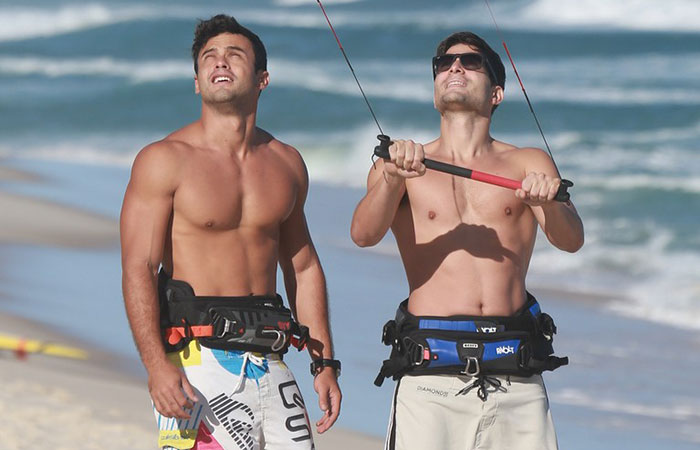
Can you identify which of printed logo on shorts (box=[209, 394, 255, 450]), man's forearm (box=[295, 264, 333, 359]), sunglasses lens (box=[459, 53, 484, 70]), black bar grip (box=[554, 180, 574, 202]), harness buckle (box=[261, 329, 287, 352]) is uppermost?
sunglasses lens (box=[459, 53, 484, 70])

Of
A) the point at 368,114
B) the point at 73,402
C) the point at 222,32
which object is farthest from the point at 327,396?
the point at 368,114

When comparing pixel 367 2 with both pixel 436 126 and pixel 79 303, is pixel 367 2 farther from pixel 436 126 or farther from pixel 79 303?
pixel 79 303

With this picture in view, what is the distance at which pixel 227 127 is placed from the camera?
511 centimetres

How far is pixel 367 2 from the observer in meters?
43.1

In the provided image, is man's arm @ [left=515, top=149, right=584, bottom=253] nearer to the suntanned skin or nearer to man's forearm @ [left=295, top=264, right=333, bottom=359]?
the suntanned skin

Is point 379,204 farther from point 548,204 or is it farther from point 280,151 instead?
point 548,204

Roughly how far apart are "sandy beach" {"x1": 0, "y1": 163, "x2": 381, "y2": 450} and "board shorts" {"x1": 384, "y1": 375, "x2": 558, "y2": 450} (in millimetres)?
2445

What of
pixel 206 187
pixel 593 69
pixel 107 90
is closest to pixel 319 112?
pixel 107 90

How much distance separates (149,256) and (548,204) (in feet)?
4.41

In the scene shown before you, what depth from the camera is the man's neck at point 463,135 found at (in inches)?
207

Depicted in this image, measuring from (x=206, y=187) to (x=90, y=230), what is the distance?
343 inches

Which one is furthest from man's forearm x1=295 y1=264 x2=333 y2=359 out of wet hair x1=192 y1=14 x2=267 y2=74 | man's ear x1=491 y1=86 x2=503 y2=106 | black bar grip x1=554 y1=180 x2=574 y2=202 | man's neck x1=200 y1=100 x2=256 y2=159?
black bar grip x1=554 y1=180 x2=574 y2=202

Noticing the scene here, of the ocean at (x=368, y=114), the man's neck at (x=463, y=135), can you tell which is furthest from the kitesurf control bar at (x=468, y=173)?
the ocean at (x=368, y=114)

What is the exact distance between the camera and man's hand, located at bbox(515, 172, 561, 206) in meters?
4.69
